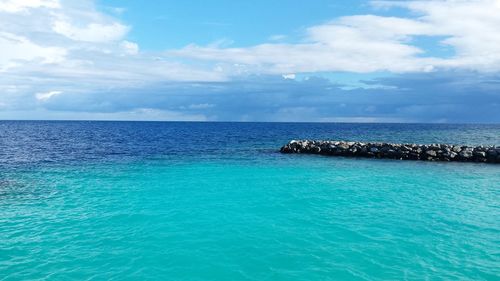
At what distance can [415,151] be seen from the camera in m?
38.0

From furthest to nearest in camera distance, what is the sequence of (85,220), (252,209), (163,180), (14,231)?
(163,180), (252,209), (85,220), (14,231)

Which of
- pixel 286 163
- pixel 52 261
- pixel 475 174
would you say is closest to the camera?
pixel 52 261

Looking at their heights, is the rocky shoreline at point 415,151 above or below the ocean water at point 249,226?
above

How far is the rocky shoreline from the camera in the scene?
36000 millimetres

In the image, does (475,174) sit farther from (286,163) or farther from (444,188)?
(286,163)

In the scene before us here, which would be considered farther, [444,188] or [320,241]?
[444,188]

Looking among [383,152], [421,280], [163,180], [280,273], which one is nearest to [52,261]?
[280,273]

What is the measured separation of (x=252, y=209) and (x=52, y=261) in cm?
852

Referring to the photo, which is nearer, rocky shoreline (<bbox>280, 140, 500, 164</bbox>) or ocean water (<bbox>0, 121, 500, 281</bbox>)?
ocean water (<bbox>0, 121, 500, 281</bbox>)

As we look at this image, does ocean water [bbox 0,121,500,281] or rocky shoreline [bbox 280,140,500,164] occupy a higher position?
rocky shoreline [bbox 280,140,500,164]

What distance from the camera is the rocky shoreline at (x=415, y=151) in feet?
118

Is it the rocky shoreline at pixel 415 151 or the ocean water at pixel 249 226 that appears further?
the rocky shoreline at pixel 415 151

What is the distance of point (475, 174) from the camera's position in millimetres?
28250

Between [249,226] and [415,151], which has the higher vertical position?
[415,151]
